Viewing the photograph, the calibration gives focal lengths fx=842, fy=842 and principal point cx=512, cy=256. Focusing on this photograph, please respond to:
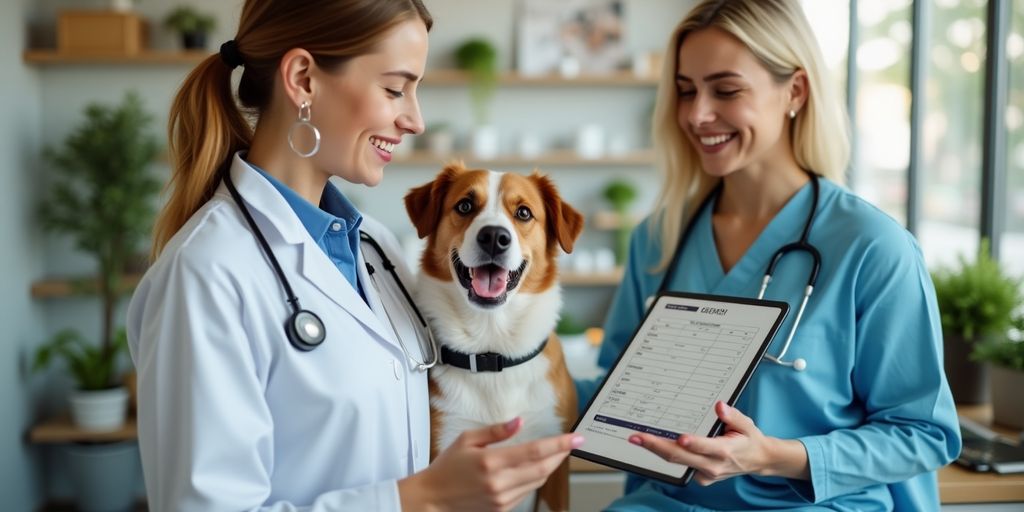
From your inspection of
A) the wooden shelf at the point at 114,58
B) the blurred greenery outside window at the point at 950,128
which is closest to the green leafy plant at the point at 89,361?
the wooden shelf at the point at 114,58

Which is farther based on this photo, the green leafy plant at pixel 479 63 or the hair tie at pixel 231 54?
the green leafy plant at pixel 479 63

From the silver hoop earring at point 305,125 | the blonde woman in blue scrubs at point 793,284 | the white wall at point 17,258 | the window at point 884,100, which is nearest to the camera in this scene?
the silver hoop earring at point 305,125

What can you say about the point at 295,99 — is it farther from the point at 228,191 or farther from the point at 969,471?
the point at 969,471

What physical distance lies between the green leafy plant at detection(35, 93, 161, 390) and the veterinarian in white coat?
3.20 meters

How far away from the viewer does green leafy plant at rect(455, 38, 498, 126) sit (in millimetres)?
4848

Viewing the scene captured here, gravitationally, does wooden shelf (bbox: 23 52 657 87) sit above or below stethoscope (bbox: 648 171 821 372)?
above

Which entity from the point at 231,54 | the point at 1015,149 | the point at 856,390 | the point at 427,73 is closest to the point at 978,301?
the point at 856,390

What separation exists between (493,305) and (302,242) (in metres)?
0.45

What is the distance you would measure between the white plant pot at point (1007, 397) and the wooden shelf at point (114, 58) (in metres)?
4.02

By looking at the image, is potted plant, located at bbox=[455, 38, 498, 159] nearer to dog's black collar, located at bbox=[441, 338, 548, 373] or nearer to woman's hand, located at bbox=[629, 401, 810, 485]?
dog's black collar, located at bbox=[441, 338, 548, 373]

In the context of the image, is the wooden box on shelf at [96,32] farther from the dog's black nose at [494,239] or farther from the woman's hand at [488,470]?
the woman's hand at [488,470]

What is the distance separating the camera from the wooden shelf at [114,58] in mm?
4574

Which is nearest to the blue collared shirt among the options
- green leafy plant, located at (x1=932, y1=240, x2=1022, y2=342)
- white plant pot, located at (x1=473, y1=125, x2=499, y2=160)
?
green leafy plant, located at (x1=932, y1=240, x2=1022, y2=342)

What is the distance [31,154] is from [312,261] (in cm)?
404
